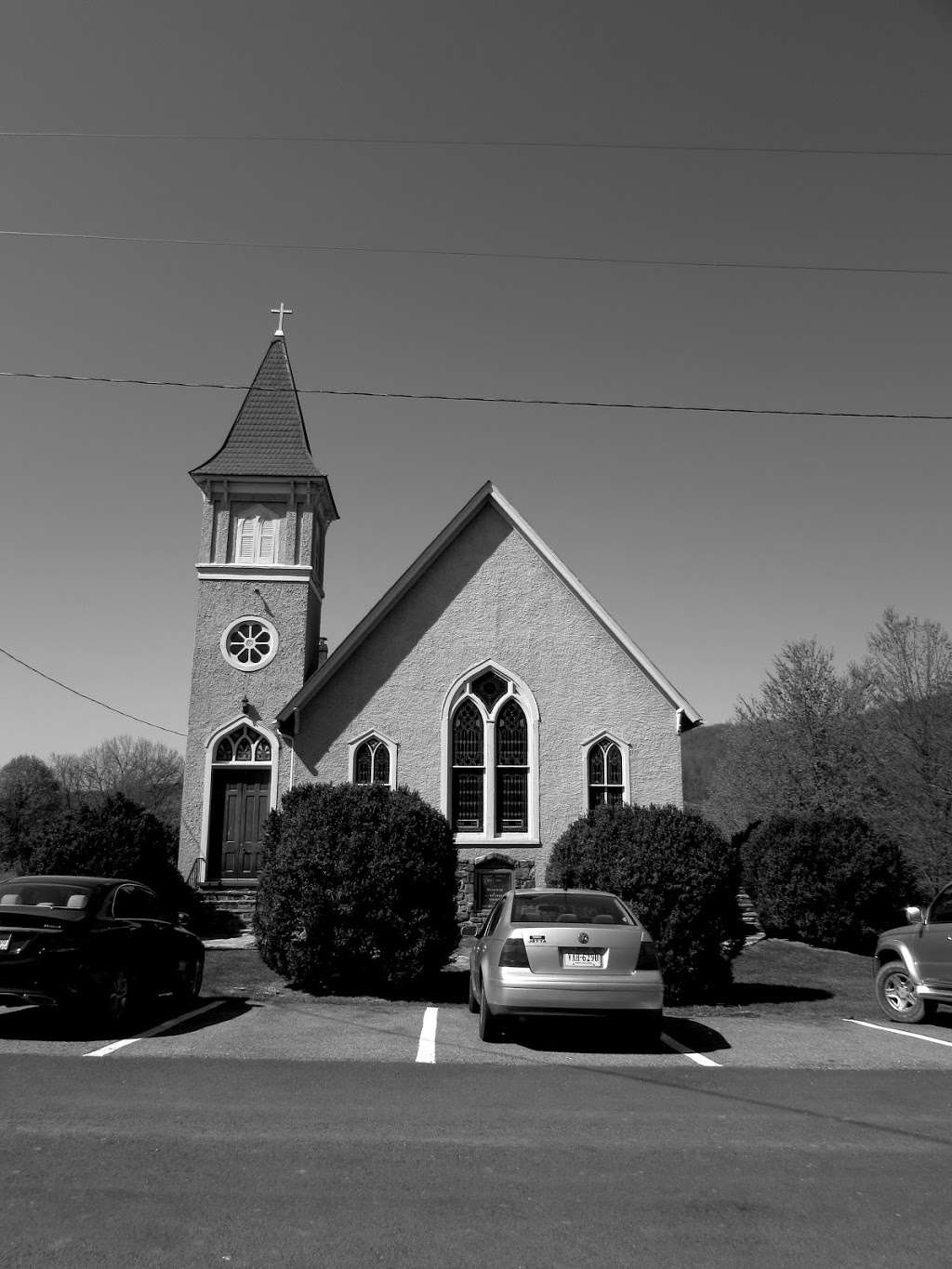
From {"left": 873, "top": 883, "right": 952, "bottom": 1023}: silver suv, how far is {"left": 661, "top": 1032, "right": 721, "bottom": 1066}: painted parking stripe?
3.35 m

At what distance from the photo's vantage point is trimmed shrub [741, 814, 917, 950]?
62.2 feet

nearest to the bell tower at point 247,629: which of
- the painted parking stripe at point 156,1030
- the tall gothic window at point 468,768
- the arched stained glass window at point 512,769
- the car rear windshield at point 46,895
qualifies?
the tall gothic window at point 468,768

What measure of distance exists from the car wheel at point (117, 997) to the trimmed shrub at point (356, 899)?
9.85 feet

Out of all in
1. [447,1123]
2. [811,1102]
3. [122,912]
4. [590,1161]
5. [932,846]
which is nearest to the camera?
[590,1161]

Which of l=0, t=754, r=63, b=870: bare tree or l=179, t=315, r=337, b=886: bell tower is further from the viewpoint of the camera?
l=0, t=754, r=63, b=870: bare tree

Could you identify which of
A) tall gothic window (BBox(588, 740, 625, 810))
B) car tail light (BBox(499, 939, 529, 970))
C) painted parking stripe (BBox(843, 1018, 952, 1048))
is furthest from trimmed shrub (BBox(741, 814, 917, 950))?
car tail light (BBox(499, 939, 529, 970))

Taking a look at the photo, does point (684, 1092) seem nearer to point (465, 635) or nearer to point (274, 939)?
point (274, 939)

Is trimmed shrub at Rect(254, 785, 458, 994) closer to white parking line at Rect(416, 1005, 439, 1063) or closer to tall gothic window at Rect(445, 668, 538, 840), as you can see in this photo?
white parking line at Rect(416, 1005, 439, 1063)

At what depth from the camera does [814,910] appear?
19.1 m

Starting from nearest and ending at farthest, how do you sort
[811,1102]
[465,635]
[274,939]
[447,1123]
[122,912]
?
[447,1123] < [811,1102] < [122,912] < [274,939] < [465,635]

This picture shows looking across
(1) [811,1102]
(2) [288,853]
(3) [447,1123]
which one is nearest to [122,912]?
(2) [288,853]

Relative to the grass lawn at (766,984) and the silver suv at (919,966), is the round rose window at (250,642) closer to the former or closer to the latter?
the grass lawn at (766,984)

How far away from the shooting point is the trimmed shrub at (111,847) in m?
15.6

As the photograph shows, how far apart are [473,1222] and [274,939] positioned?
8.60 m
